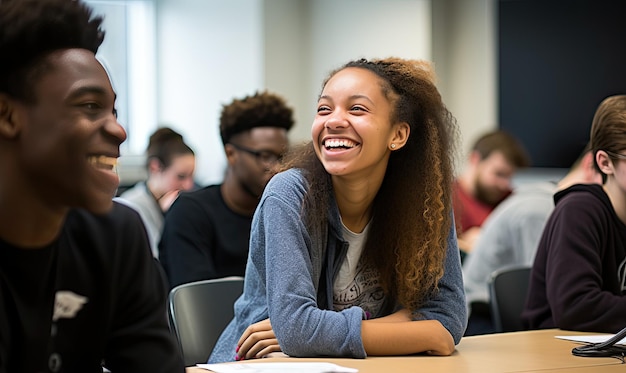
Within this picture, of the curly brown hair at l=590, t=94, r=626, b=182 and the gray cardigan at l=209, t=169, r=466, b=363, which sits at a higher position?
the curly brown hair at l=590, t=94, r=626, b=182

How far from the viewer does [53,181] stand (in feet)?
4.20

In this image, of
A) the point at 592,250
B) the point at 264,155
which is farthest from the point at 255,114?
the point at 592,250

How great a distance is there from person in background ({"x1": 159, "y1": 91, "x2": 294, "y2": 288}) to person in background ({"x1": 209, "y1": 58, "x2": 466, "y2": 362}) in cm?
83

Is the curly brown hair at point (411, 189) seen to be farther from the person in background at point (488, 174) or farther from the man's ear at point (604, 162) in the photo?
the person in background at point (488, 174)

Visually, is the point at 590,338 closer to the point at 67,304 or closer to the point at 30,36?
the point at 67,304

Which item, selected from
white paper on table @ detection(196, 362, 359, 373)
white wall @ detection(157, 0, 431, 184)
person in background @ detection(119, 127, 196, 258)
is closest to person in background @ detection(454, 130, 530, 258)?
white wall @ detection(157, 0, 431, 184)

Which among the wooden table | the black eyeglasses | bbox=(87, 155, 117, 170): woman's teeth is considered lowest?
the wooden table

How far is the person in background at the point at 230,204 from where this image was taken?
3199mm

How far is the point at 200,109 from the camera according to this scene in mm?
6672

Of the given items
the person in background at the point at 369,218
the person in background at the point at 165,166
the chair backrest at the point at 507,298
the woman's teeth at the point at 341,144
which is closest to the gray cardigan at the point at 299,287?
the person in background at the point at 369,218

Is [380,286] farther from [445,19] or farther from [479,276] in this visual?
[445,19]

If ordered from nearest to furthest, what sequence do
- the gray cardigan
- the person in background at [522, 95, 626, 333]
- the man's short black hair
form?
the man's short black hair
the gray cardigan
the person in background at [522, 95, 626, 333]

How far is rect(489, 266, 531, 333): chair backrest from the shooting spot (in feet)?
9.66

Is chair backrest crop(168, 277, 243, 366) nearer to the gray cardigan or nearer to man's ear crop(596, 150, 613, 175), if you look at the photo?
the gray cardigan
